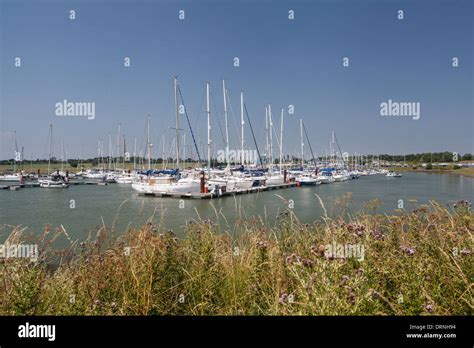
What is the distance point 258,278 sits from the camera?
4.42 metres

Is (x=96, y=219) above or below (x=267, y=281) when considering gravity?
below

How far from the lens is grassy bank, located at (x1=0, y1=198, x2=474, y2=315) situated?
288 centimetres

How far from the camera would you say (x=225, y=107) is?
4741 centimetres

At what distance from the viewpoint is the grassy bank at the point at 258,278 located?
2.88 m

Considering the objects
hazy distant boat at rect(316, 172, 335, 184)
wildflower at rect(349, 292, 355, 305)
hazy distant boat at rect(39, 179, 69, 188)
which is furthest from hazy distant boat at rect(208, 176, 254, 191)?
wildflower at rect(349, 292, 355, 305)

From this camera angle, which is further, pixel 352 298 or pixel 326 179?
pixel 326 179
